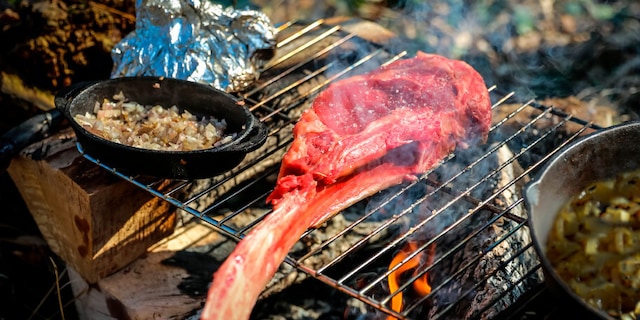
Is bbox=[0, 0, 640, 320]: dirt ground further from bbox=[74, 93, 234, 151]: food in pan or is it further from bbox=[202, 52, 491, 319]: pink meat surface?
bbox=[74, 93, 234, 151]: food in pan

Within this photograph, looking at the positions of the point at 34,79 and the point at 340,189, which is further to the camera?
the point at 34,79

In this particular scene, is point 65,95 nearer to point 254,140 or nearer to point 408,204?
point 254,140

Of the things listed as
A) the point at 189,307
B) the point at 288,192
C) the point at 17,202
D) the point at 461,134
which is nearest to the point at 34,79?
the point at 17,202

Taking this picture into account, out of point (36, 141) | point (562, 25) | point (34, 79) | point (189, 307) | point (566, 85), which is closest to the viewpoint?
point (189, 307)

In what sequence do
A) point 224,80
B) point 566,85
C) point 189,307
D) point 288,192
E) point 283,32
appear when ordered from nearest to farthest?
point 288,192
point 189,307
point 224,80
point 283,32
point 566,85

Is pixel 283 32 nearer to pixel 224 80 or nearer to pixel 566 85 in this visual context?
pixel 224 80

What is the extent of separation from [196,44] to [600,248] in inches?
100

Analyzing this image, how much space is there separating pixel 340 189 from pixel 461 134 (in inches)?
30.0

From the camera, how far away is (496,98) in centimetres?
387

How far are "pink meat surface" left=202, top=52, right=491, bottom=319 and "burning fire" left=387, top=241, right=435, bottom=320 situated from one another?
44 cm

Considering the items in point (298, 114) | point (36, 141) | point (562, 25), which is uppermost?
point (36, 141)

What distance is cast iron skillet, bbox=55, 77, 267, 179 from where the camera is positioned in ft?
9.34

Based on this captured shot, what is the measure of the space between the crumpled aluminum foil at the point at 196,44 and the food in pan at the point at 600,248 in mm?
2090

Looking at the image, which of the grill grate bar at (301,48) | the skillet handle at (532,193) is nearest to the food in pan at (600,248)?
the skillet handle at (532,193)
